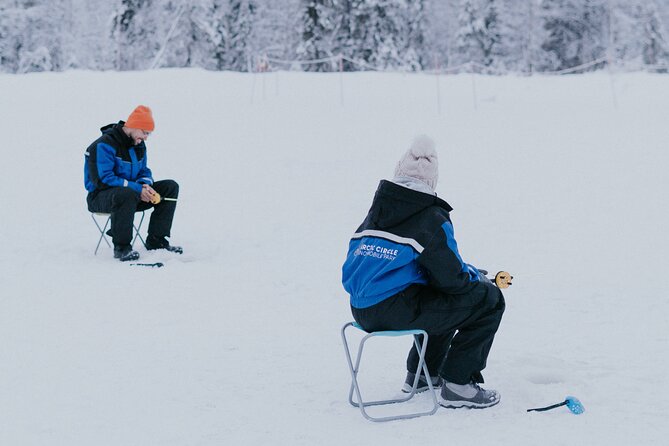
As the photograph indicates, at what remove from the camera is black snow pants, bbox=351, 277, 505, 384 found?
376 cm

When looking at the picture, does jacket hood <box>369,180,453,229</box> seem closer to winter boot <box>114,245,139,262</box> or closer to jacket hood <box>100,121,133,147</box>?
winter boot <box>114,245,139,262</box>

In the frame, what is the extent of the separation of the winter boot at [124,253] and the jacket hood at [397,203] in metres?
4.25

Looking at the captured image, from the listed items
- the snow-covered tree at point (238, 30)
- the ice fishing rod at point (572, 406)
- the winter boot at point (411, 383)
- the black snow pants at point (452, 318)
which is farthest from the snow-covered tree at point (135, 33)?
the ice fishing rod at point (572, 406)

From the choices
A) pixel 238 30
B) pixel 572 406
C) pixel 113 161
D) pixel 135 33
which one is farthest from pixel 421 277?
pixel 238 30

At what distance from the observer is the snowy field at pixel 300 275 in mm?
3895

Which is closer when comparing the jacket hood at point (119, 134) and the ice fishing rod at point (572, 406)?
the ice fishing rod at point (572, 406)

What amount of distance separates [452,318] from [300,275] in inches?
131

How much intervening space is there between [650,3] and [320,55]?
18076mm

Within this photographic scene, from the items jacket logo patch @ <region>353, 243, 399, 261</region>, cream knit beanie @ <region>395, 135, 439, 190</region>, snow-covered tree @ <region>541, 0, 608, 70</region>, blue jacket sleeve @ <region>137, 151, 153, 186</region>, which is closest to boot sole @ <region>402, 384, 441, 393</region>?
jacket logo patch @ <region>353, 243, 399, 261</region>

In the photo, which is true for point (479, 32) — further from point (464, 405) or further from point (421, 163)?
point (464, 405)

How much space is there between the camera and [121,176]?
7598mm

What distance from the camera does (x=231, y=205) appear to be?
1038 centimetres

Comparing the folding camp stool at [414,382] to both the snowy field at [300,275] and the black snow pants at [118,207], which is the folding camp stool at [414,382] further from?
the black snow pants at [118,207]

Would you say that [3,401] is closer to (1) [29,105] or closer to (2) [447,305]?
(2) [447,305]
